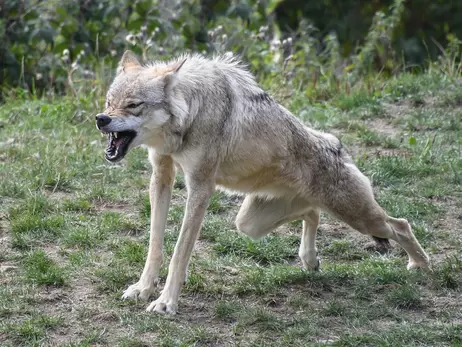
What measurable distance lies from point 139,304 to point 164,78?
4.84ft

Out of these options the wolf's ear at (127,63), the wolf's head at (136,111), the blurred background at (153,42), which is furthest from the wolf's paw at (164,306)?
the blurred background at (153,42)

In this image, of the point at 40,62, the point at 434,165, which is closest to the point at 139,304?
the point at 434,165

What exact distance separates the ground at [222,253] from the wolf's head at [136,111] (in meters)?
1.04

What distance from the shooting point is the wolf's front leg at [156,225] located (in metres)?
5.66

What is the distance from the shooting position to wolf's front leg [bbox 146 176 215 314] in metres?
5.47

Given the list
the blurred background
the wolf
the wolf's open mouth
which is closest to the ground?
the wolf

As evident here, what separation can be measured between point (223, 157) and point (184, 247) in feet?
2.20

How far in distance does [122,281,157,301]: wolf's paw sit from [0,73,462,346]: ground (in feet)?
0.24

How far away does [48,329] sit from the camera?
5.15 metres

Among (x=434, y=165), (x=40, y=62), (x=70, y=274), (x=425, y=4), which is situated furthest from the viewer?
(x=425, y=4)

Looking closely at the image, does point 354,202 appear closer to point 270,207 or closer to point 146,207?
point 270,207

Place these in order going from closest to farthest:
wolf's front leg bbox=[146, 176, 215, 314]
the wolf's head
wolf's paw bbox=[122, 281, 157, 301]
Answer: the wolf's head, wolf's front leg bbox=[146, 176, 215, 314], wolf's paw bbox=[122, 281, 157, 301]

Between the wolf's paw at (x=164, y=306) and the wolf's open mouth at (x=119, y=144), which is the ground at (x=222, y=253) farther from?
the wolf's open mouth at (x=119, y=144)

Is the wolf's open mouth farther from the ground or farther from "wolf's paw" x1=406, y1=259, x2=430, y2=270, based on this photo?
"wolf's paw" x1=406, y1=259, x2=430, y2=270
